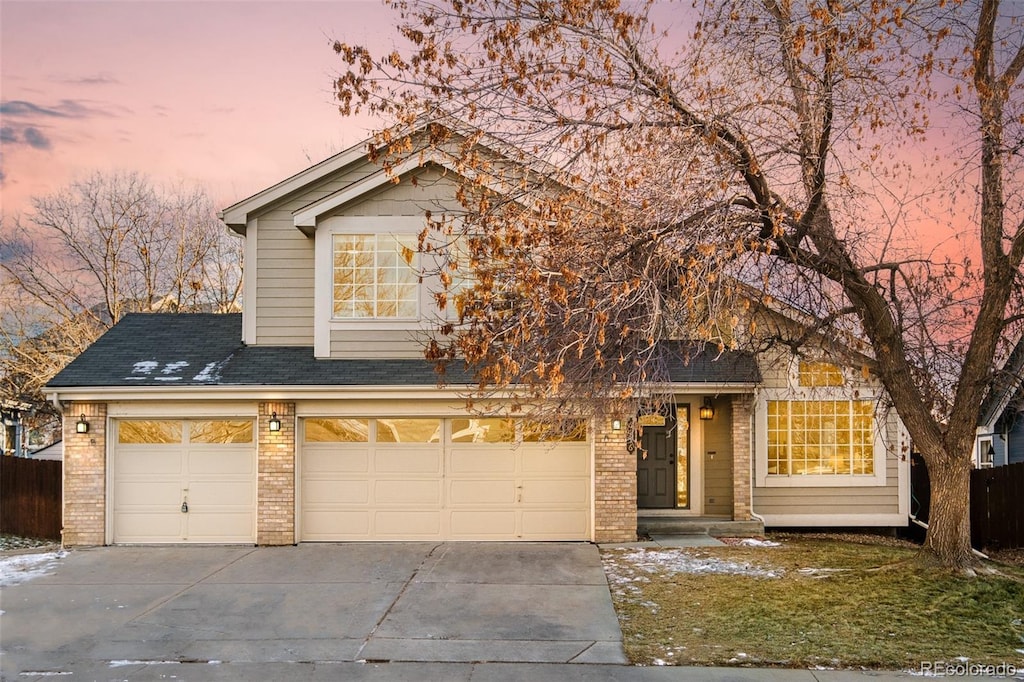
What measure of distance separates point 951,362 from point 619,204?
5.33 meters

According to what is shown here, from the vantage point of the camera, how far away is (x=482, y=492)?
1348cm

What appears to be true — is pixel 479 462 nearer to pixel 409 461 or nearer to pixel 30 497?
pixel 409 461

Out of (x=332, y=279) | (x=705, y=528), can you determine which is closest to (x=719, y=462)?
(x=705, y=528)

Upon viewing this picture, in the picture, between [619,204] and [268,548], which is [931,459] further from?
[268,548]

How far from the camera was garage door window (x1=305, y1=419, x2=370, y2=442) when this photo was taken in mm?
13602

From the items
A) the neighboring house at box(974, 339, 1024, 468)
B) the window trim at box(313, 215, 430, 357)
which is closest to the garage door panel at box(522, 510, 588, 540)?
the window trim at box(313, 215, 430, 357)

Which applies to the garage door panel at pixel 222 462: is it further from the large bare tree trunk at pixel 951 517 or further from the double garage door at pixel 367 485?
the large bare tree trunk at pixel 951 517

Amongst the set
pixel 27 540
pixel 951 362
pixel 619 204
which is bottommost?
pixel 27 540

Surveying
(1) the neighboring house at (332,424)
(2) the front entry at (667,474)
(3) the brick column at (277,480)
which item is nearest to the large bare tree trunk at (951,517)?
(1) the neighboring house at (332,424)

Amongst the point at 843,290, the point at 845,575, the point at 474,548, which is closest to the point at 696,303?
the point at 843,290

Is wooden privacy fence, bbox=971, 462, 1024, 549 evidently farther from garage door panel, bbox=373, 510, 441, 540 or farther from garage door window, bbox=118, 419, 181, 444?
garage door window, bbox=118, 419, 181, 444

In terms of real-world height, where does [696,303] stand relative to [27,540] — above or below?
above

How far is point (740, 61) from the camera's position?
9469mm

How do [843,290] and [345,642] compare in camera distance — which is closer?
[345,642]
